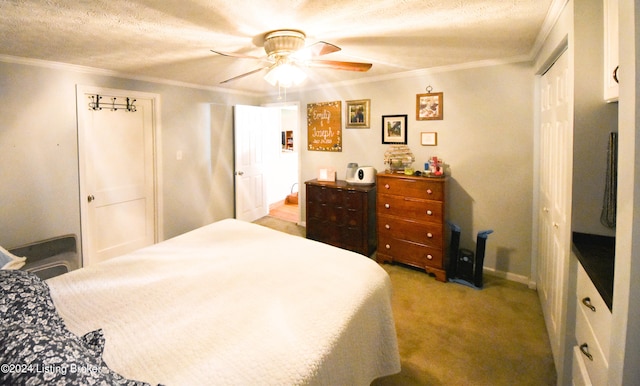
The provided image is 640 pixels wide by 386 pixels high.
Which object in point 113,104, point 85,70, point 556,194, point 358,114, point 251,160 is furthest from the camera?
point 251,160

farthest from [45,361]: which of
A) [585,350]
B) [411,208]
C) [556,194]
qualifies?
[411,208]

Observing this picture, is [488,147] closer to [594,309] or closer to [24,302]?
[594,309]

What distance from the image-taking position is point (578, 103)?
1.49 m

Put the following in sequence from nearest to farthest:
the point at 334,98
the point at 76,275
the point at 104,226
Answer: the point at 76,275
the point at 104,226
the point at 334,98

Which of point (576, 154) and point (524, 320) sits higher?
point (576, 154)

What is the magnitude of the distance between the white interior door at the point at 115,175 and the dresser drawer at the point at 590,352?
4.19 m

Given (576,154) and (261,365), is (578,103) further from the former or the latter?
(261,365)

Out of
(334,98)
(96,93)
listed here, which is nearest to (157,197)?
(96,93)

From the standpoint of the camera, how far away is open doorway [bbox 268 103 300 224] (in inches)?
249

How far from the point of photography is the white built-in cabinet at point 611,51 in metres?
1.30

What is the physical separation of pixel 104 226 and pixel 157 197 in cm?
65

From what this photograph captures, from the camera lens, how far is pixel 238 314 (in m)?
1.30

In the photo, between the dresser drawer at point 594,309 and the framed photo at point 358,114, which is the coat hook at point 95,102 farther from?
the dresser drawer at point 594,309

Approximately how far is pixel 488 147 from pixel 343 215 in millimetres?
1783
